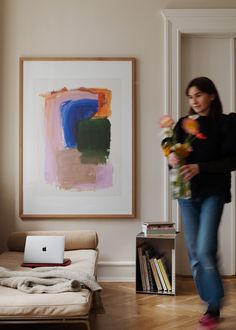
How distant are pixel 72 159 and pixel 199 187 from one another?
205 cm

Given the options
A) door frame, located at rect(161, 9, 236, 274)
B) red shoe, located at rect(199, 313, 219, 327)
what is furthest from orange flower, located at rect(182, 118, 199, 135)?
door frame, located at rect(161, 9, 236, 274)

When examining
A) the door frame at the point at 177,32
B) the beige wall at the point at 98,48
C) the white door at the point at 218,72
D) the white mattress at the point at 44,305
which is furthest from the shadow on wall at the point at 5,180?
the white mattress at the point at 44,305

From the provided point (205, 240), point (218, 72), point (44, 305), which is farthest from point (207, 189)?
point (218, 72)

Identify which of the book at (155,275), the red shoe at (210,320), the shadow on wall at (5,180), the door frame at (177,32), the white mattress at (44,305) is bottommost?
the book at (155,275)

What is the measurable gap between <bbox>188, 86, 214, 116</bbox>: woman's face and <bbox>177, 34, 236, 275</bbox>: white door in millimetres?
1946

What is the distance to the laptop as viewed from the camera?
11.2 ft

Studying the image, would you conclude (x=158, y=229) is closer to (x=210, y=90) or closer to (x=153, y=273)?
Result: (x=153, y=273)

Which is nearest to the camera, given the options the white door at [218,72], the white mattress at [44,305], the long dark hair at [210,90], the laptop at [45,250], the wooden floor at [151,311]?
the white mattress at [44,305]

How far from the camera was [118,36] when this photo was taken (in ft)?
14.6

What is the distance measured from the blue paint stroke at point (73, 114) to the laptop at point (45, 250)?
1.11m

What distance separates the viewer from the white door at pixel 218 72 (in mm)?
4488

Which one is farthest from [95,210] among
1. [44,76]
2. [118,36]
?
[118,36]

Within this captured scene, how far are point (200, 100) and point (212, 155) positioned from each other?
288mm

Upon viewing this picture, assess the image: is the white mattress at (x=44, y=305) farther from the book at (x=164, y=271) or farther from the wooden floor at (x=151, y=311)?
the book at (x=164, y=271)
